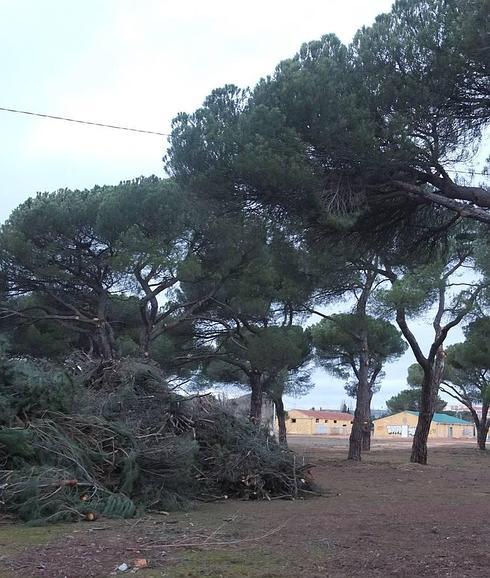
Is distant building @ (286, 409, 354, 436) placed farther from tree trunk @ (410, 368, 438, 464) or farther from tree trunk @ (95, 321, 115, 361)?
tree trunk @ (95, 321, 115, 361)

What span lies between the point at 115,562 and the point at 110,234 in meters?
15.1

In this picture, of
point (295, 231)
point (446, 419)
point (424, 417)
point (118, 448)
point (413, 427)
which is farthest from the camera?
point (446, 419)

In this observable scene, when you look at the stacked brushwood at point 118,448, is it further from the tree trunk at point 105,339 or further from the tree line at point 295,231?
the tree trunk at point 105,339

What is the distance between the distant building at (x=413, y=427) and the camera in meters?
102

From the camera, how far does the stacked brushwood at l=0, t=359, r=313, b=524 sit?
28.8 ft

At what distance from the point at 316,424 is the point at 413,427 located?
14.9 meters

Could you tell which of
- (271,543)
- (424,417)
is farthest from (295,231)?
(424,417)

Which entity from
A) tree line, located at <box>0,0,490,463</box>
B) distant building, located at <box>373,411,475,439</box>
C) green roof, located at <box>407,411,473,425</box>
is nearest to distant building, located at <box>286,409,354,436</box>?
distant building, located at <box>373,411,475,439</box>

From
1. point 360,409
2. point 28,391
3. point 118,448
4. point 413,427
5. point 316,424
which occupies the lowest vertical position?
point 316,424

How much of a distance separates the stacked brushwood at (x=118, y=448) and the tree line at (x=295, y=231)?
63.8 inches

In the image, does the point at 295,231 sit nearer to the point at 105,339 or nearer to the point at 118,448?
the point at 118,448

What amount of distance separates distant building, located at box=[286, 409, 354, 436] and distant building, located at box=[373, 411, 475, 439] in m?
5.27

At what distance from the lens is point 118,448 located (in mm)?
10117

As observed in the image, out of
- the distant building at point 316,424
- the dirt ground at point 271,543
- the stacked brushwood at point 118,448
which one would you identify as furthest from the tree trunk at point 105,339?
the distant building at point 316,424
